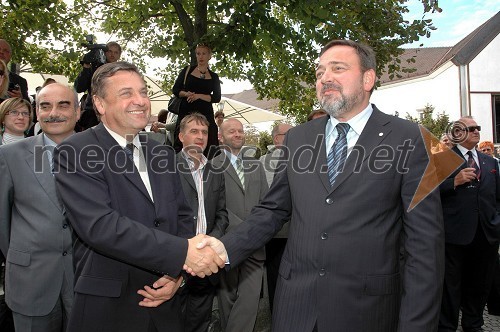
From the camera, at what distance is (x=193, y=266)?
3.02 meters

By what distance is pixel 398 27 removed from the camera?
9.45 metres

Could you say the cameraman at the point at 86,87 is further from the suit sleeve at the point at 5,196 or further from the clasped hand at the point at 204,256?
the clasped hand at the point at 204,256

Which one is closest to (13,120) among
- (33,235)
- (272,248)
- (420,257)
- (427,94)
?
(33,235)

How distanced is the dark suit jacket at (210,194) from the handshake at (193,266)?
183cm

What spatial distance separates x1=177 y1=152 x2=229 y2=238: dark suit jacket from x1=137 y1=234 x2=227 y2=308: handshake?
72.1 inches

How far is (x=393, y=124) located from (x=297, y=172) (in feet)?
2.13

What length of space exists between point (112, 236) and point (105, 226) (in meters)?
0.07

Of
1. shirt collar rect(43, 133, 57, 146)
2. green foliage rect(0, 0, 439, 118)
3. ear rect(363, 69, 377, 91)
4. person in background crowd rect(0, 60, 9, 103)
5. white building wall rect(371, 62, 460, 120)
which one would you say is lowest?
shirt collar rect(43, 133, 57, 146)

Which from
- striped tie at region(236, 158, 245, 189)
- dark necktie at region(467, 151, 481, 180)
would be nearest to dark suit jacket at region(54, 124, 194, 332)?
striped tie at region(236, 158, 245, 189)

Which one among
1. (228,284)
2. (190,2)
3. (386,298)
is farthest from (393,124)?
(190,2)

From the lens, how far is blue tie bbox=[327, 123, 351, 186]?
2742 millimetres

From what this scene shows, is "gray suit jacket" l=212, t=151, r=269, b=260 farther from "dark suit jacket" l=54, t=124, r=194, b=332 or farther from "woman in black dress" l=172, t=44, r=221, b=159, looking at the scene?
"dark suit jacket" l=54, t=124, r=194, b=332

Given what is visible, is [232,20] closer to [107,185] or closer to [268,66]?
[107,185]

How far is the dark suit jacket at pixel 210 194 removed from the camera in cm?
497
